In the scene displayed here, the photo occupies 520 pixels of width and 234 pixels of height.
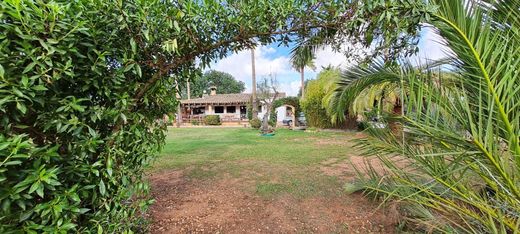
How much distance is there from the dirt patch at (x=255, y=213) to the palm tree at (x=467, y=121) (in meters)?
0.85

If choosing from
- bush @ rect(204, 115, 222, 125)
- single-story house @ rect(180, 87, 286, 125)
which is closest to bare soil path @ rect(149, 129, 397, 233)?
bush @ rect(204, 115, 222, 125)

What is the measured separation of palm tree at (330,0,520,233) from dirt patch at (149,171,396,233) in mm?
849

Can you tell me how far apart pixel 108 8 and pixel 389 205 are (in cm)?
390

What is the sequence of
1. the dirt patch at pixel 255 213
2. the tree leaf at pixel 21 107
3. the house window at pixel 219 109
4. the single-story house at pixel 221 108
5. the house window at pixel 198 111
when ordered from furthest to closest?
1. the house window at pixel 198 111
2. the house window at pixel 219 109
3. the single-story house at pixel 221 108
4. the dirt patch at pixel 255 213
5. the tree leaf at pixel 21 107

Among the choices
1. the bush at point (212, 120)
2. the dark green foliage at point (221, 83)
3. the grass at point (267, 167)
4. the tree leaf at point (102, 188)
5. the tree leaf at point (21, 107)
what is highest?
the dark green foliage at point (221, 83)

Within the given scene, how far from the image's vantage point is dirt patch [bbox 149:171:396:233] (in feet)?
10.5

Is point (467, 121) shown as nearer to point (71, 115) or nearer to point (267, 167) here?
point (71, 115)

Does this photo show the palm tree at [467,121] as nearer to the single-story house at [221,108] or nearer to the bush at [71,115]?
the bush at [71,115]

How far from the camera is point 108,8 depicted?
5.84ft

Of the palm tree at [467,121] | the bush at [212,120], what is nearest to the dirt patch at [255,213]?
the palm tree at [467,121]

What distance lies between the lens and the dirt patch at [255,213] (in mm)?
3211

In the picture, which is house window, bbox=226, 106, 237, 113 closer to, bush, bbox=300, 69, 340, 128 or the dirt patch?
bush, bbox=300, 69, 340, 128

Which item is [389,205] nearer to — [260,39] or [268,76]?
[260,39]

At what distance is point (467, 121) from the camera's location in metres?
1.82
